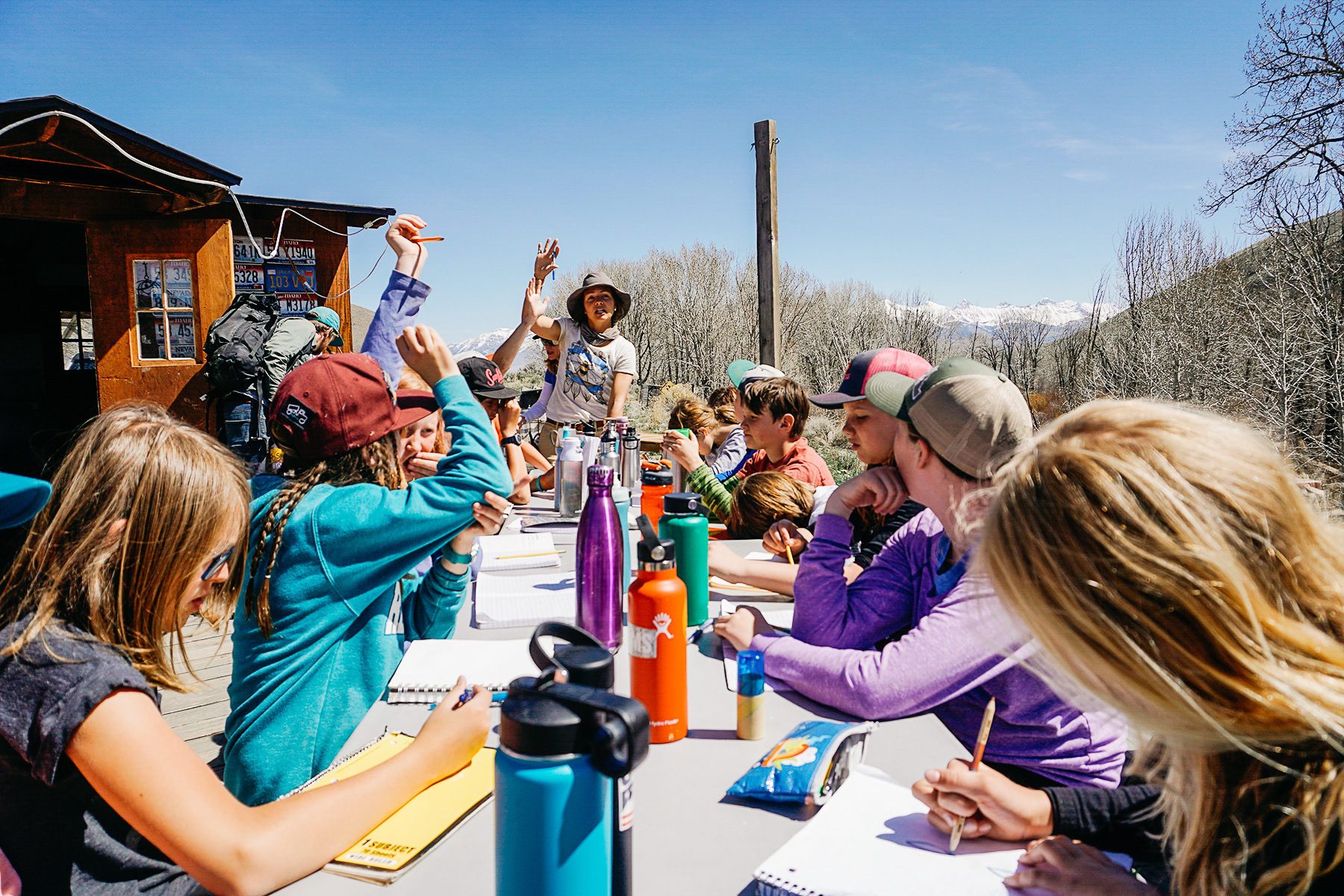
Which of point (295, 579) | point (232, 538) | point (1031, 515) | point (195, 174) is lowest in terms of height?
point (295, 579)

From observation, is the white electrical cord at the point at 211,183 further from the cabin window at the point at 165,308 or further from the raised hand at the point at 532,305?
the raised hand at the point at 532,305

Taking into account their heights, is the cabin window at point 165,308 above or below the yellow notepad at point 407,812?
above

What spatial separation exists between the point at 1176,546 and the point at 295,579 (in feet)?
5.32

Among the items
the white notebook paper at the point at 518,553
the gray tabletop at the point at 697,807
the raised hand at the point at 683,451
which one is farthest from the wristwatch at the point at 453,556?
the raised hand at the point at 683,451

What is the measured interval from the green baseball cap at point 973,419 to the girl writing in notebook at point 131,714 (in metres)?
1.11

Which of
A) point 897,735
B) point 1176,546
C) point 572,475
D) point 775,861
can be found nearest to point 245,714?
point 775,861

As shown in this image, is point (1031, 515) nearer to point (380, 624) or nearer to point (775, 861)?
point (775, 861)

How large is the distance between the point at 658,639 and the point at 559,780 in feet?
1.94

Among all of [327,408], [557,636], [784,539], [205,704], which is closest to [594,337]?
[784,539]

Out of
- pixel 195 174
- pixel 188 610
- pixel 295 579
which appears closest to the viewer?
pixel 188 610

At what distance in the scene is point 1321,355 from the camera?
27.8 ft

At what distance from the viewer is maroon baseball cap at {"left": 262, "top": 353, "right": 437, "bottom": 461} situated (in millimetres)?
1763

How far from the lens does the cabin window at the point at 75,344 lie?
11.8 meters

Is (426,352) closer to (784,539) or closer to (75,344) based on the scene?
(784,539)
